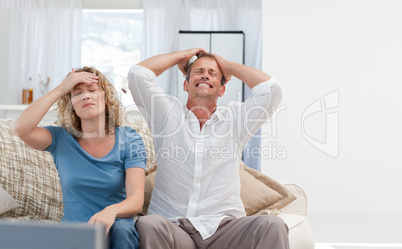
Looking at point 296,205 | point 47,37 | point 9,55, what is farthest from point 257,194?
point 47,37

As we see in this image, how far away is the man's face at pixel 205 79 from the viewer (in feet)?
7.82

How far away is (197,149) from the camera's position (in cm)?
230

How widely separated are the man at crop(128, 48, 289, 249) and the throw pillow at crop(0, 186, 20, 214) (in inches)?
25.5

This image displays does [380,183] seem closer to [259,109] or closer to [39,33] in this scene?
[259,109]

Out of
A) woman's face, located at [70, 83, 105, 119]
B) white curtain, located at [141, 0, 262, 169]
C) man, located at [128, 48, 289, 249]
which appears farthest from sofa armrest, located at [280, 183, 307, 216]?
white curtain, located at [141, 0, 262, 169]

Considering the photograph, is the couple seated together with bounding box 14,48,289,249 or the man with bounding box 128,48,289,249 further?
the man with bounding box 128,48,289,249

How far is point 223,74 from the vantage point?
2.51 meters

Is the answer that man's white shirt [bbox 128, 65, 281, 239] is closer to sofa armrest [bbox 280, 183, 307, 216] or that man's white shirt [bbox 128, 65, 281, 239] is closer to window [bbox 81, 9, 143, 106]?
sofa armrest [bbox 280, 183, 307, 216]

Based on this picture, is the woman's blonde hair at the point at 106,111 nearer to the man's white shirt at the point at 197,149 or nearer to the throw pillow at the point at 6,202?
the man's white shirt at the point at 197,149

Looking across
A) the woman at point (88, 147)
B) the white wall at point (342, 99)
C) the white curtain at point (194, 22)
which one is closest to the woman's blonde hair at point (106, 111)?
the woman at point (88, 147)

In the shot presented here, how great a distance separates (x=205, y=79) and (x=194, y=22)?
4.44m

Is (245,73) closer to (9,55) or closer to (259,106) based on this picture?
(259,106)

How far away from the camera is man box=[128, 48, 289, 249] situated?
213 cm

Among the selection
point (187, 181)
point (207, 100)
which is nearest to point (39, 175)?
point (187, 181)
